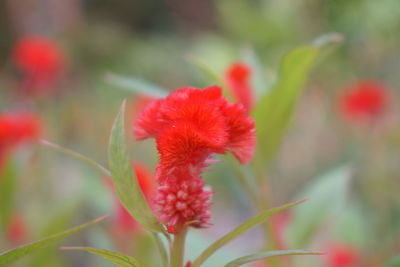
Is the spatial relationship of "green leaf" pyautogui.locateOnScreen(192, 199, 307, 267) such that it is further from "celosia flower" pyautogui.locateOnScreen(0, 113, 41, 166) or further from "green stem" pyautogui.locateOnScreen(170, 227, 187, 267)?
"celosia flower" pyautogui.locateOnScreen(0, 113, 41, 166)

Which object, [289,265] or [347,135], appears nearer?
[289,265]

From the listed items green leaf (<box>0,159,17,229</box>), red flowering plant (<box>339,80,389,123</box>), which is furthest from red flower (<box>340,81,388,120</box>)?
green leaf (<box>0,159,17,229</box>)

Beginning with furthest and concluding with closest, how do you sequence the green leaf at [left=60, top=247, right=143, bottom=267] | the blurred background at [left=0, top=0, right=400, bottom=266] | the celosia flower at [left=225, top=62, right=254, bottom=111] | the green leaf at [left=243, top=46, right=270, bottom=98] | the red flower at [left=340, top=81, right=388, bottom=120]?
the red flower at [left=340, top=81, right=388, bottom=120] < the blurred background at [left=0, top=0, right=400, bottom=266] < the green leaf at [left=243, top=46, right=270, bottom=98] < the celosia flower at [left=225, top=62, right=254, bottom=111] < the green leaf at [left=60, top=247, right=143, bottom=267]

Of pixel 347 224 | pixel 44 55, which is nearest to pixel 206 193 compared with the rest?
pixel 347 224

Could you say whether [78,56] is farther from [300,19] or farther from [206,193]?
[206,193]

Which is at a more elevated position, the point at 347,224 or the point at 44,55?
the point at 44,55

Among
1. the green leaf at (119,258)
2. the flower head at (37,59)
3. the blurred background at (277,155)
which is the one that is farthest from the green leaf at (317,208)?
the flower head at (37,59)

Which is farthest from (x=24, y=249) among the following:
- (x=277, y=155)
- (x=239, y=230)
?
(x=277, y=155)
